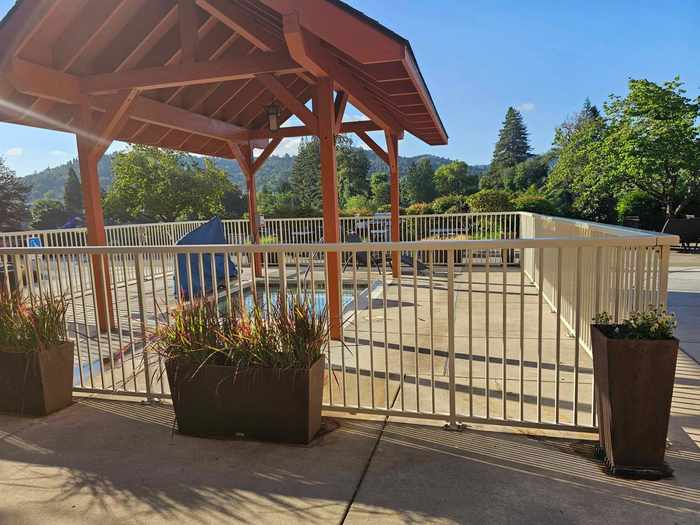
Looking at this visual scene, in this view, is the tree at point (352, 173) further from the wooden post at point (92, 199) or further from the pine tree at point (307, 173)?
the wooden post at point (92, 199)

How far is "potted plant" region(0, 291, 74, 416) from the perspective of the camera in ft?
9.21

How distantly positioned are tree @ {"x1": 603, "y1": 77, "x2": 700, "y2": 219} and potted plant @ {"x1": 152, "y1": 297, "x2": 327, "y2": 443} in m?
13.7

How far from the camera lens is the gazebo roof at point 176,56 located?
3.33 m

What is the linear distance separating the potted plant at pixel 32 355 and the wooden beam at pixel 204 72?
253 cm

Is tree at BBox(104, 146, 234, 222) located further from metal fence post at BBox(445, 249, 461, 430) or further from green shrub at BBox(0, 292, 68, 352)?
metal fence post at BBox(445, 249, 461, 430)

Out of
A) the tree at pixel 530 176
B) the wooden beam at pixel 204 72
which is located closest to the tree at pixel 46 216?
the tree at pixel 530 176

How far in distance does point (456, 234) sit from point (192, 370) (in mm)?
8875

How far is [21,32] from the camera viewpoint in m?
4.11

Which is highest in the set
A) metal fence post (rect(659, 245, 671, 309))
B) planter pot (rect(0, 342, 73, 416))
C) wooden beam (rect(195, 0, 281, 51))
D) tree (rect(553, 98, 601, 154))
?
tree (rect(553, 98, 601, 154))

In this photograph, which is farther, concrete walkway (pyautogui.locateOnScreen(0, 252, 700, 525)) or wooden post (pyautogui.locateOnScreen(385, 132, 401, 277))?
wooden post (pyautogui.locateOnScreen(385, 132, 401, 277))

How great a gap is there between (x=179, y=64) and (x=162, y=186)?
1662 cm

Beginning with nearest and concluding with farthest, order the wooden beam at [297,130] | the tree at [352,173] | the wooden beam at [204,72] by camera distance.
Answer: the wooden beam at [204,72] < the wooden beam at [297,130] < the tree at [352,173]

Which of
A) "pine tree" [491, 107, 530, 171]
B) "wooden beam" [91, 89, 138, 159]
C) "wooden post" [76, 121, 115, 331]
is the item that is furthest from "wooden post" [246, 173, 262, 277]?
"pine tree" [491, 107, 530, 171]

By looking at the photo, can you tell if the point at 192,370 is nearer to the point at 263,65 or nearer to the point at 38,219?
the point at 263,65
